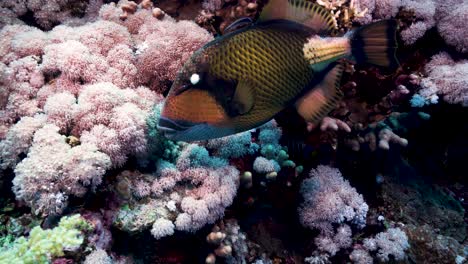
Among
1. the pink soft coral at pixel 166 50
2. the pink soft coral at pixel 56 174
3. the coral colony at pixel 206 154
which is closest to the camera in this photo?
the pink soft coral at pixel 56 174

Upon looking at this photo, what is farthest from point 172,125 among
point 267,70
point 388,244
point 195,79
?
point 388,244

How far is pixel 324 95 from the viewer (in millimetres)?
2174

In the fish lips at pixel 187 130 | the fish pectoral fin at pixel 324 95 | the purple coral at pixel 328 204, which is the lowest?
the purple coral at pixel 328 204

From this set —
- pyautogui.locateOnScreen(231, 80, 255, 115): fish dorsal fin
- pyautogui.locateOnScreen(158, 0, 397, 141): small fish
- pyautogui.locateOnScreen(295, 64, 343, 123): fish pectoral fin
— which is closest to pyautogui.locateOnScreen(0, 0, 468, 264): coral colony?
pyautogui.locateOnScreen(158, 0, 397, 141): small fish

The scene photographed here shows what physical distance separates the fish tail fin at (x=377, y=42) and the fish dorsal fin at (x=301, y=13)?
18 centimetres

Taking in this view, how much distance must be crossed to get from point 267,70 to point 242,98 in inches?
8.6

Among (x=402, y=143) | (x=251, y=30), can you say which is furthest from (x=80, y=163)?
(x=402, y=143)

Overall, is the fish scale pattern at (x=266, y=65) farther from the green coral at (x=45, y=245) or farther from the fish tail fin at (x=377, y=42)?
the green coral at (x=45, y=245)

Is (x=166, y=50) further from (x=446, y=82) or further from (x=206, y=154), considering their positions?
(x=446, y=82)

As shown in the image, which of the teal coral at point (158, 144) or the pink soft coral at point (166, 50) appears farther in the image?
the pink soft coral at point (166, 50)

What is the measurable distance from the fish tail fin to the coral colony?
60 cm

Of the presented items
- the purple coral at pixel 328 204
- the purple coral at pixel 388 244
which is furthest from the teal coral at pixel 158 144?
the purple coral at pixel 388 244

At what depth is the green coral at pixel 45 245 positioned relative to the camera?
2.09 meters

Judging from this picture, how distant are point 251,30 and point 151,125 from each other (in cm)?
120
